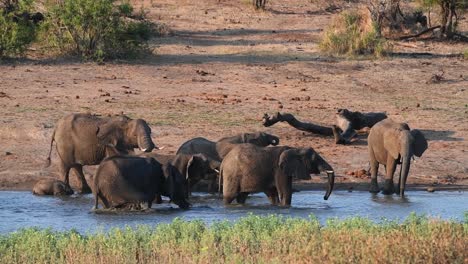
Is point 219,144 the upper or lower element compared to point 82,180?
upper

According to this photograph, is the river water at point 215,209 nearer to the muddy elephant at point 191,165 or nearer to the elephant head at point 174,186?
the elephant head at point 174,186

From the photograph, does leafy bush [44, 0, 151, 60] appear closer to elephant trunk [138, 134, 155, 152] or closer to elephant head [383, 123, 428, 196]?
elephant trunk [138, 134, 155, 152]

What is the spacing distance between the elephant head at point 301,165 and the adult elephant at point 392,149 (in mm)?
1256

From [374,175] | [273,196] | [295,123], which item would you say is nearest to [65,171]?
[273,196]

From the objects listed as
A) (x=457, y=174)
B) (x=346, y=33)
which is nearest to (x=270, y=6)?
(x=346, y=33)

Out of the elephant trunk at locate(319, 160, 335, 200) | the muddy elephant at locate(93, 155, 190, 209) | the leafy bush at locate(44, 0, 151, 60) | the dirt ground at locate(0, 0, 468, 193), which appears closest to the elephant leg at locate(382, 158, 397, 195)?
the dirt ground at locate(0, 0, 468, 193)

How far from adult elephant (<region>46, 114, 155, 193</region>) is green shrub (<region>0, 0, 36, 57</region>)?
6.48m

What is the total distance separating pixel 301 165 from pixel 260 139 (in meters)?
1.73

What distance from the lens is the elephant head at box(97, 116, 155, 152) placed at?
615 inches

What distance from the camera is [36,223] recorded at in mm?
13867

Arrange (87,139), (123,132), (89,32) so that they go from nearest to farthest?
1. (123,132)
2. (87,139)
3. (89,32)

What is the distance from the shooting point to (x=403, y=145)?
16188 mm

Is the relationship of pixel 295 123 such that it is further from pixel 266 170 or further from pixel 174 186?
pixel 174 186

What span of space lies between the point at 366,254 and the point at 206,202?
598 centimetres
